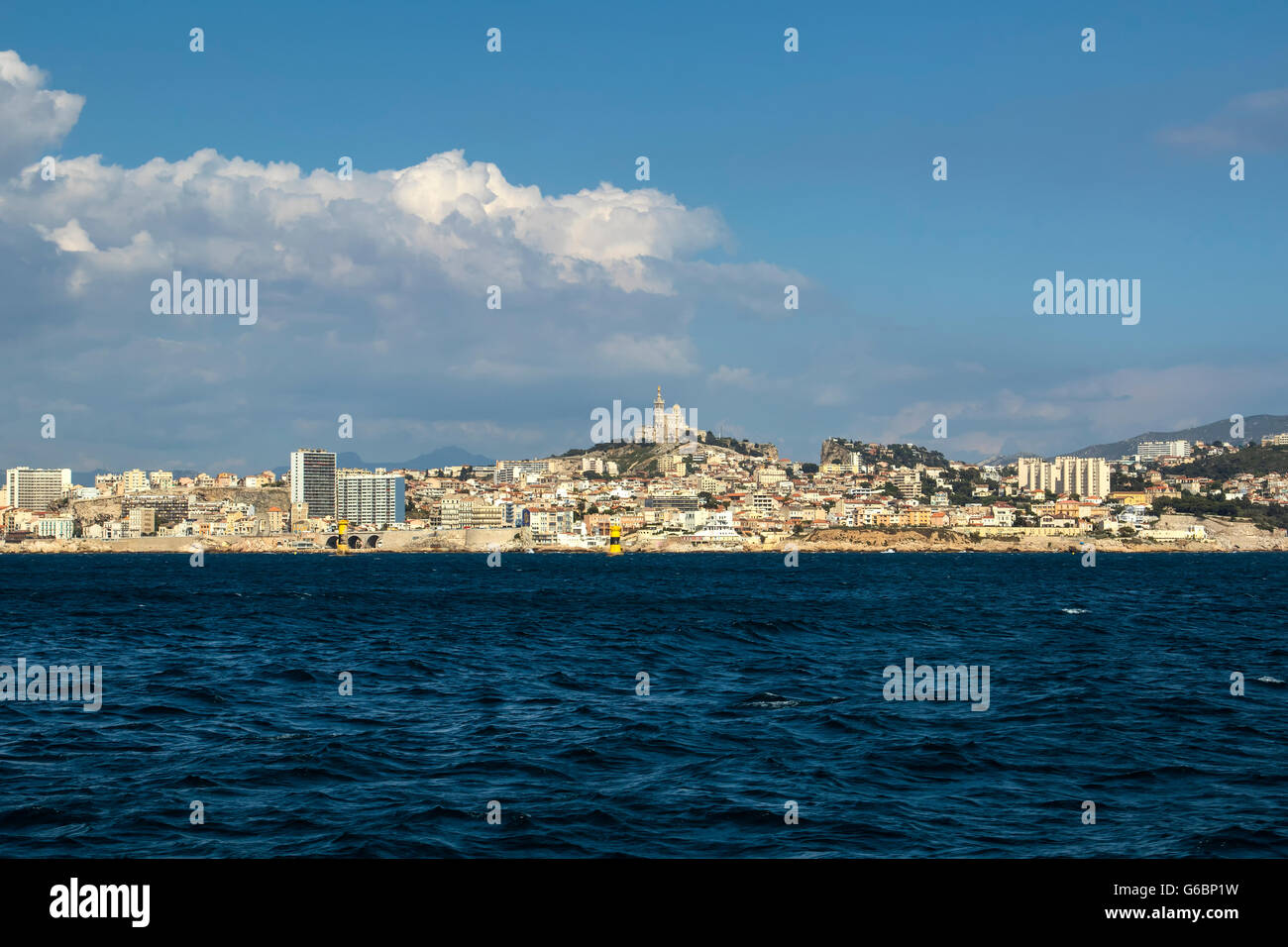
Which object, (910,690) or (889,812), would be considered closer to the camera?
(889,812)

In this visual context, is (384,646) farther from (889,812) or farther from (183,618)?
(889,812)

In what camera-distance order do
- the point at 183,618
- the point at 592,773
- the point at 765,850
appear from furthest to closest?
the point at 183,618, the point at 592,773, the point at 765,850
